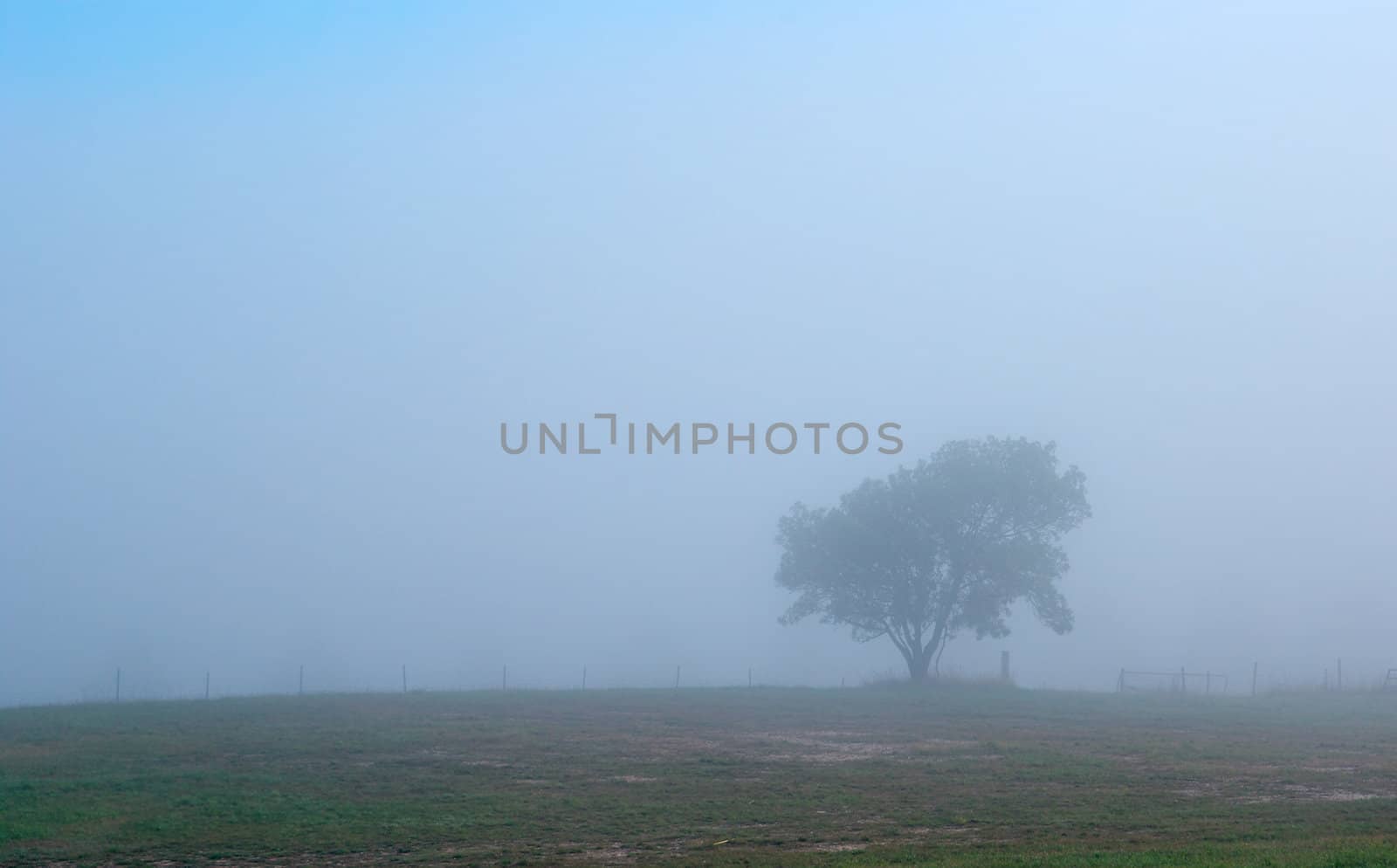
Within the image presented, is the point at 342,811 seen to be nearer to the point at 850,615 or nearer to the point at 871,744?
the point at 871,744

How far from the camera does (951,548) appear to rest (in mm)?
58469

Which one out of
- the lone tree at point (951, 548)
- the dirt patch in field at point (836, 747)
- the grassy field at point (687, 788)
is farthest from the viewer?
the lone tree at point (951, 548)

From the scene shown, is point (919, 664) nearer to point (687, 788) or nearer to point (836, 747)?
point (836, 747)

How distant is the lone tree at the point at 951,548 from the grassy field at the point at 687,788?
16.3 meters

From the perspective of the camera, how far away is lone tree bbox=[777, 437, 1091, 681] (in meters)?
57.7

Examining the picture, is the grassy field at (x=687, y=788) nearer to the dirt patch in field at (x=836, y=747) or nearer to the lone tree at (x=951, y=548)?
the dirt patch in field at (x=836, y=747)

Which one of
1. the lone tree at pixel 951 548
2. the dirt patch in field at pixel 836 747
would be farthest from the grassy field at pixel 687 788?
the lone tree at pixel 951 548

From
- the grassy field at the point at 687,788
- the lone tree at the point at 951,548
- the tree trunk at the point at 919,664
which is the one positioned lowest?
the tree trunk at the point at 919,664

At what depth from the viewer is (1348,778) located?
77.1 feet

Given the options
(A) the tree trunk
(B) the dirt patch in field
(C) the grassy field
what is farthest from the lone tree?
(B) the dirt patch in field

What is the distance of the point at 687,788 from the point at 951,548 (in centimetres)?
3737

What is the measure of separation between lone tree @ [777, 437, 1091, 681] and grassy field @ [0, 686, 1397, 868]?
16.3 meters

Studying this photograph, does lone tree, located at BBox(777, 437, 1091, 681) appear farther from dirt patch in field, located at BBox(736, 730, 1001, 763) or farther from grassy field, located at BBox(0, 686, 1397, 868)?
dirt patch in field, located at BBox(736, 730, 1001, 763)

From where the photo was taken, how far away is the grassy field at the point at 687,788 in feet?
54.9
